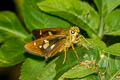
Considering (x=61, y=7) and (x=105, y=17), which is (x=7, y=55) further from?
(x=105, y=17)

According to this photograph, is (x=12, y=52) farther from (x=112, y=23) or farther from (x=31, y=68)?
(x=112, y=23)

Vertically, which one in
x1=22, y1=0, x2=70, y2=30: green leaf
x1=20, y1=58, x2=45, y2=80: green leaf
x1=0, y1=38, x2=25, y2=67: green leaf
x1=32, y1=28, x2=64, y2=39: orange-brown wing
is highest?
x1=22, y1=0, x2=70, y2=30: green leaf

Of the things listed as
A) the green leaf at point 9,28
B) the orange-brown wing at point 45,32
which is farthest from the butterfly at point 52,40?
the green leaf at point 9,28

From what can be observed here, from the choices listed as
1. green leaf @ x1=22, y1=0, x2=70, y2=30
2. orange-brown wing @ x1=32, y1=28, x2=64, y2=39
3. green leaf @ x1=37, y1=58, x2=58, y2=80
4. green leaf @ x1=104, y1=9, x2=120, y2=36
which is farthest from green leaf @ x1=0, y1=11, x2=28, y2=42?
green leaf @ x1=104, y1=9, x2=120, y2=36

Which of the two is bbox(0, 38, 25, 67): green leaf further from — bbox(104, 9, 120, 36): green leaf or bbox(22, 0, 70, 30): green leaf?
bbox(104, 9, 120, 36): green leaf

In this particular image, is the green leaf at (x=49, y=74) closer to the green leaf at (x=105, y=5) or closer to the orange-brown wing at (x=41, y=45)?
the orange-brown wing at (x=41, y=45)

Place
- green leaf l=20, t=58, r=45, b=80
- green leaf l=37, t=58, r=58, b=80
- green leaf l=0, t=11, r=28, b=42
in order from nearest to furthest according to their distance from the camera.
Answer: green leaf l=37, t=58, r=58, b=80
green leaf l=20, t=58, r=45, b=80
green leaf l=0, t=11, r=28, b=42

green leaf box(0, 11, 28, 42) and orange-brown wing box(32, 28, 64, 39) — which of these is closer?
orange-brown wing box(32, 28, 64, 39)

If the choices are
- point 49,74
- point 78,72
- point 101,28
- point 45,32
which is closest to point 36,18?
point 45,32

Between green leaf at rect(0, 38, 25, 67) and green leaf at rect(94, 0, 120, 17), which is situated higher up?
green leaf at rect(94, 0, 120, 17)
